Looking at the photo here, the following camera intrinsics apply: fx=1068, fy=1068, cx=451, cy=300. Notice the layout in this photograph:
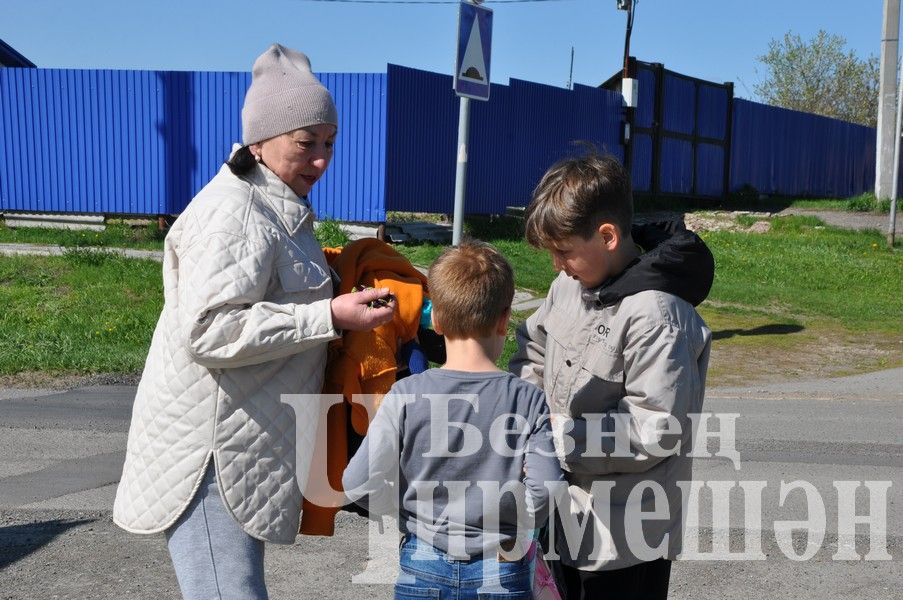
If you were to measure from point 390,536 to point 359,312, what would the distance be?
2767 mm

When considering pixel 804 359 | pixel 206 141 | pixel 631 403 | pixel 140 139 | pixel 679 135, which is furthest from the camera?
pixel 679 135

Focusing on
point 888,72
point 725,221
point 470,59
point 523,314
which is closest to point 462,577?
point 470,59

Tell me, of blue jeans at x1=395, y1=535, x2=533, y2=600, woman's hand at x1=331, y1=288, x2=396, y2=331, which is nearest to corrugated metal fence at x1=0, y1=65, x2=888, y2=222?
woman's hand at x1=331, y1=288, x2=396, y2=331

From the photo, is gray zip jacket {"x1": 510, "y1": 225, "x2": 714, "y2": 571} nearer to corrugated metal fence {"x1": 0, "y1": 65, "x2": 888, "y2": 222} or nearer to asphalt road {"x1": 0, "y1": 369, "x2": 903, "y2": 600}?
asphalt road {"x1": 0, "y1": 369, "x2": 903, "y2": 600}

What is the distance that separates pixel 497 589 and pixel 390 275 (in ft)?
2.91

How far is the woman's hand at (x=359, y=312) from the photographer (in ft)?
8.57

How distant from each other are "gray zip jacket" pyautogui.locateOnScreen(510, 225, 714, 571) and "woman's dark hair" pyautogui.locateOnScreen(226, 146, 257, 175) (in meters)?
0.94

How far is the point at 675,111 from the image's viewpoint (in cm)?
2491

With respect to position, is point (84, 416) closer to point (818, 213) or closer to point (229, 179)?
point (229, 179)

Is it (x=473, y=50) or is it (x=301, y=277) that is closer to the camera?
(x=301, y=277)

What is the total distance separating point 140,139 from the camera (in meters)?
17.3

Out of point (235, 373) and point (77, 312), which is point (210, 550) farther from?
point (77, 312)

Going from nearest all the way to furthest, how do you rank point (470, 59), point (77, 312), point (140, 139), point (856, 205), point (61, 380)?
1. point (470, 59)
2. point (61, 380)
3. point (77, 312)
4. point (140, 139)
5. point (856, 205)

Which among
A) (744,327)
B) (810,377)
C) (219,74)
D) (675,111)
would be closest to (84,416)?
(810,377)
